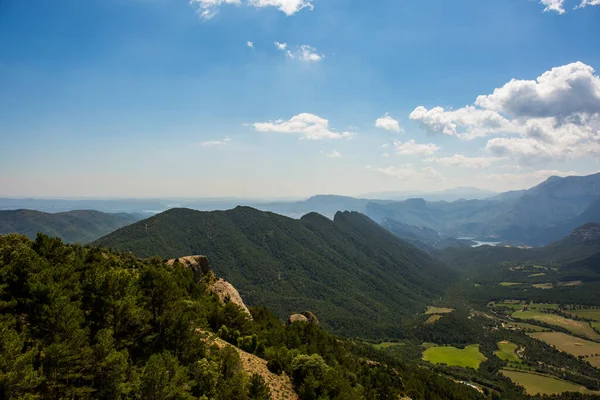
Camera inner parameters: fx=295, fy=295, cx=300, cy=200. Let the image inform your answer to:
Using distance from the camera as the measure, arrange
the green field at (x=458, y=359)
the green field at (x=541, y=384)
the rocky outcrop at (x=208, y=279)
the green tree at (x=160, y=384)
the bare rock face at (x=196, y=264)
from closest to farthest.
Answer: the green tree at (x=160, y=384) < the rocky outcrop at (x=208, y=279) < the bare rock face at (x=196, y=264) < the green field at (x=541, y=384) < the green field at (x=458, y=359)

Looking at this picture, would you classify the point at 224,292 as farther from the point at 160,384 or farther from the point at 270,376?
the point at 160,384

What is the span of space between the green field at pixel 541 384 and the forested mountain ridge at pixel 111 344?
176 meters

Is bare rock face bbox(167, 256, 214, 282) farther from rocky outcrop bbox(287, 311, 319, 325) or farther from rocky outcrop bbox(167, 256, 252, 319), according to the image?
rocky outcrop bbox(287, 311, 319, 325)

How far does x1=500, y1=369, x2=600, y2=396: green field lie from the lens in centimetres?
15400

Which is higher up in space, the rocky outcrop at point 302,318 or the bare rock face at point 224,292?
the bare rock face at point 224,292

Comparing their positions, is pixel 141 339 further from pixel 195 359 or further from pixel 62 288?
pixel 62 288

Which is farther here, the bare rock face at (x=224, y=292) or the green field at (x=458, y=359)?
the green field at (x=458, y=359)

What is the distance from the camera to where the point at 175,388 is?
28281mm

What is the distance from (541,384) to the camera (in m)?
161

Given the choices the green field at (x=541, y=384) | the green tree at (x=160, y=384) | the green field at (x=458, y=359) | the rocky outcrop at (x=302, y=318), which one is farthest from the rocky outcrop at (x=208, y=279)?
the green field at (x=541, y=384)

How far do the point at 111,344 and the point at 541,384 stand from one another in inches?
8563

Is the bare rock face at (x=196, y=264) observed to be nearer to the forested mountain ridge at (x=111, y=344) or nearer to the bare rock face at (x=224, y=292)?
the bare rock face at (x=224, y=292)

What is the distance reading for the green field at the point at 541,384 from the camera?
154000 millimetres

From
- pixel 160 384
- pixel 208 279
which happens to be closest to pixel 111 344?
pixel 160 384
